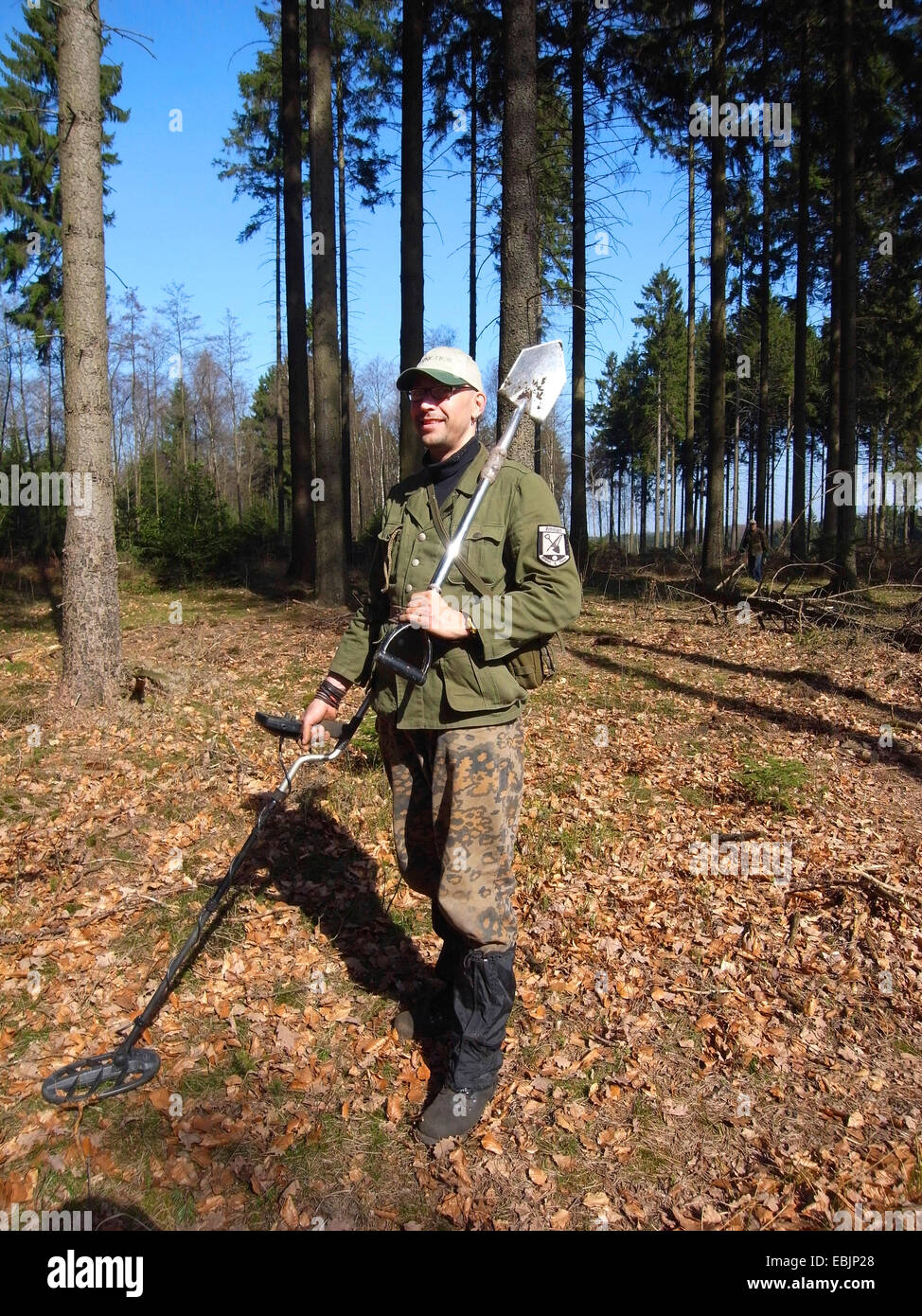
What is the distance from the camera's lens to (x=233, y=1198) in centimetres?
282

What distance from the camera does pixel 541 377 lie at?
3.54 metres

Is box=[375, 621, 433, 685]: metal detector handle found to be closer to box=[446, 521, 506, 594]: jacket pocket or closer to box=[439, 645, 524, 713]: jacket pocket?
box=[439, 645, 524, 713]: jacket pocket

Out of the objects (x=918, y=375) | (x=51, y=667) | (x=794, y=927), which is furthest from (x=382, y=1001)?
(x=918, y=375)

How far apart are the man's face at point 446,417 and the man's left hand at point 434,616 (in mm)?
659

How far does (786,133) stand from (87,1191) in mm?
22799

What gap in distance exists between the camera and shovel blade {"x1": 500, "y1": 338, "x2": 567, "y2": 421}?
3.48 metres

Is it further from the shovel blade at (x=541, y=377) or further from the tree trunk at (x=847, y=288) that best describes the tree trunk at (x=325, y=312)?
the shovel blade at (x=541, y=377)

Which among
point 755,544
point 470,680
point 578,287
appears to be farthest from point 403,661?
point 578,287

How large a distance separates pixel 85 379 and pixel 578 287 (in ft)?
43.9
